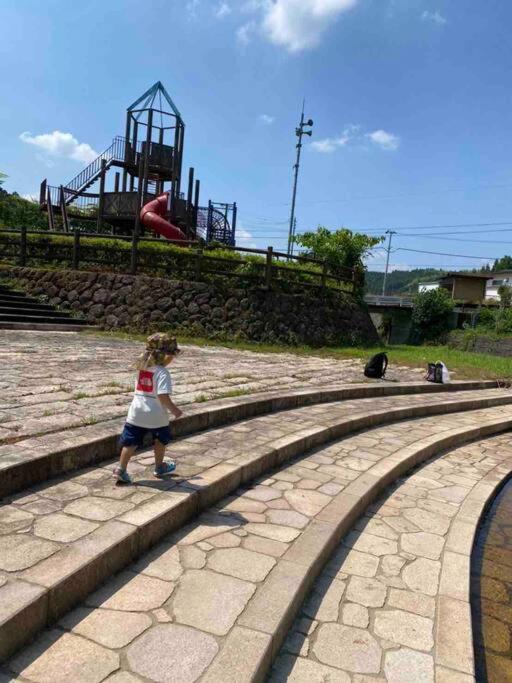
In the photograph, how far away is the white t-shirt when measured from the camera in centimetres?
331

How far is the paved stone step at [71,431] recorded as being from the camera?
120 inches

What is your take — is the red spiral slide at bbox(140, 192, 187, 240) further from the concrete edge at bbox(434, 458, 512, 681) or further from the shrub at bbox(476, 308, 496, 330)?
the shrub at bbox(476, 308, 496, 330)

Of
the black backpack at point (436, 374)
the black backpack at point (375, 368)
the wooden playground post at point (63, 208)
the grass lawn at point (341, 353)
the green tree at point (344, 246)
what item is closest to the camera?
the black backpack at point (375, 368)

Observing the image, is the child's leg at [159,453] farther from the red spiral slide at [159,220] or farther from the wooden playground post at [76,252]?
the red spiral slide at [159,220]

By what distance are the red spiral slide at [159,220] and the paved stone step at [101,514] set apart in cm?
1556

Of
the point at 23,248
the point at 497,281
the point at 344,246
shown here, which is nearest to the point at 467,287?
the point at 497,281

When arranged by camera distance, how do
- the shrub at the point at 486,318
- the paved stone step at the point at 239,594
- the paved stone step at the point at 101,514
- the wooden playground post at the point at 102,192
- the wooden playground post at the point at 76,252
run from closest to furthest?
the paved stone step at the point at 239,594
the paved stone step at the point at 101,514
the wooden playground post at the point at 76,252
the wooden playground post at the point at 102,192
the shrub at the point at 486,318

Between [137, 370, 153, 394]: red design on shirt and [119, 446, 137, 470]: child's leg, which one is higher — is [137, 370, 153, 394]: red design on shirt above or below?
above

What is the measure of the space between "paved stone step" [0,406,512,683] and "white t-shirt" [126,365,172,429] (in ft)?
2.49

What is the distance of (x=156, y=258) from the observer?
554 inches

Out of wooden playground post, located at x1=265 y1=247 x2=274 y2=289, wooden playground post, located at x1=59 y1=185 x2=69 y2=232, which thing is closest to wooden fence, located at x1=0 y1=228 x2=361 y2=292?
wooden playground post, located at x1=265 y1=247 x2=274 y2=289

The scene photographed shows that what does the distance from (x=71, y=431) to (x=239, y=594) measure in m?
1.99

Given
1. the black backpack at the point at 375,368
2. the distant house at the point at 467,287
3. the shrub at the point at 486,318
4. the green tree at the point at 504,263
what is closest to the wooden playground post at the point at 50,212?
the black backpack at the point at 375,368

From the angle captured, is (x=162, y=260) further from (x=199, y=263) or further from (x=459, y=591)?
(x=459, y=591)
